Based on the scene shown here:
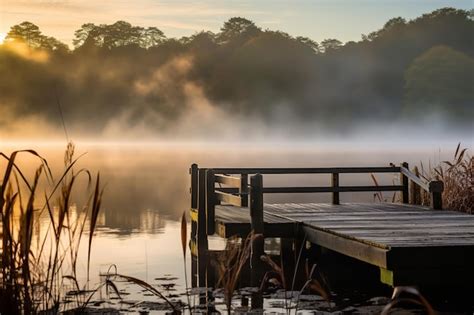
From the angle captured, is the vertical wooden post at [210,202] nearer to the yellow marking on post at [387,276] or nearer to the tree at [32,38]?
the yellow marking on post at [387,276]

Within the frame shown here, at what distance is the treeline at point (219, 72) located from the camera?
12450 cm

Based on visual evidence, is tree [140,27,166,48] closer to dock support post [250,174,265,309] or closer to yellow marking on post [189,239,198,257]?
yellow marking on post [189,239,198,257]

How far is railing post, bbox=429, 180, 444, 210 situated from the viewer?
12656 mm

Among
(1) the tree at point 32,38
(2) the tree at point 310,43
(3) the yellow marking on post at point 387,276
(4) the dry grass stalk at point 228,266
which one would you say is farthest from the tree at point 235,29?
(4) the dry grass stalk at point 228,266

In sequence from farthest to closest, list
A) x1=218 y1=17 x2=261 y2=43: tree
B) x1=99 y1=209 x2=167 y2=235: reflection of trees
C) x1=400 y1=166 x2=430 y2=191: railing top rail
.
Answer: x1=218 y1=17 x2=261 y2=43: tree
x1=99 y1=209 x2=167 y2=235: reflection of trees
x1=400 y1=166 x2=430 y2=191: railing top rail

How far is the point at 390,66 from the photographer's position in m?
123

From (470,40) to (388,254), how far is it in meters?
115

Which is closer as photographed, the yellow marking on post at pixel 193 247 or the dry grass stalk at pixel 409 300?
the dry grass stalk at pixel 409 300

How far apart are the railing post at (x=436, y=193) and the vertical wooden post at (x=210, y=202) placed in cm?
289

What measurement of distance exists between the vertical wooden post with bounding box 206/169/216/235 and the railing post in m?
2.89

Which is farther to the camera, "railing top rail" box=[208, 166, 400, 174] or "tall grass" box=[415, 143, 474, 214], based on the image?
"tall grass" box=[415, 143, 474, 214]

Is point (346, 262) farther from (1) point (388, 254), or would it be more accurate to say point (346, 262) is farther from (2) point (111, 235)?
Answer: (2) point (111, 235)

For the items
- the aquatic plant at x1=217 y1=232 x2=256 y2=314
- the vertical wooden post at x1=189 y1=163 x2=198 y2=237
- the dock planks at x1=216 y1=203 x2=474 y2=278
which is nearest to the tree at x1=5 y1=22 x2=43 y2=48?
the vertical wooden post at x1=189 y1=163 x2=198 y2=237

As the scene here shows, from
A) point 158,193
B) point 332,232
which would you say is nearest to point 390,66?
point 158,193
